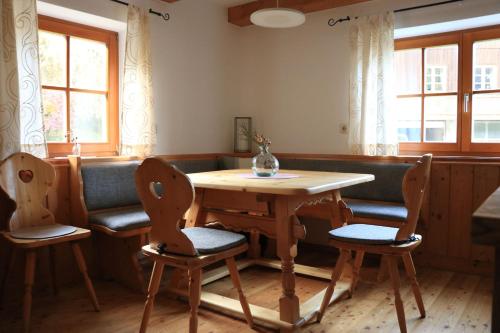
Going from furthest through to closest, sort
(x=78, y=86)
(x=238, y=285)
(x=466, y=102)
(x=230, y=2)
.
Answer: (x=230, y=2) < (x=466, y=102) < (x=78, y=86) < (x=238, y=285)

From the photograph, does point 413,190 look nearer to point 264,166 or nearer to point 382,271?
point 264,166

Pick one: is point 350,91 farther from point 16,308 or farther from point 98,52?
point 16,308

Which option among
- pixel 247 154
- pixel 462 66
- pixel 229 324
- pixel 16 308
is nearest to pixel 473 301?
pixel 229 324

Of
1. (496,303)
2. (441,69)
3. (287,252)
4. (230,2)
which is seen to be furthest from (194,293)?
(230,2)

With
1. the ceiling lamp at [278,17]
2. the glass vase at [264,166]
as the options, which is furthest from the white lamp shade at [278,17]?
the glass vase at [264,166]

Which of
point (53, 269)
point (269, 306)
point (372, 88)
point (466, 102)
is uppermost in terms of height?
point (372, 88)

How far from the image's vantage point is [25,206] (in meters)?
2.51

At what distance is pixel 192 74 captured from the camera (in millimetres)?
3941

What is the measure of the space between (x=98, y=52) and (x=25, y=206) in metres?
1.44

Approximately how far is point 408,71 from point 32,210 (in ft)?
10.2

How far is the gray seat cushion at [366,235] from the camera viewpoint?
6.69ft

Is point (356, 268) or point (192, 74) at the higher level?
point (192, 74)

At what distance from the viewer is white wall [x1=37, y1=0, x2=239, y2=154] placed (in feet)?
11.9

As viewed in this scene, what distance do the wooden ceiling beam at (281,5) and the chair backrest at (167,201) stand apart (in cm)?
250
